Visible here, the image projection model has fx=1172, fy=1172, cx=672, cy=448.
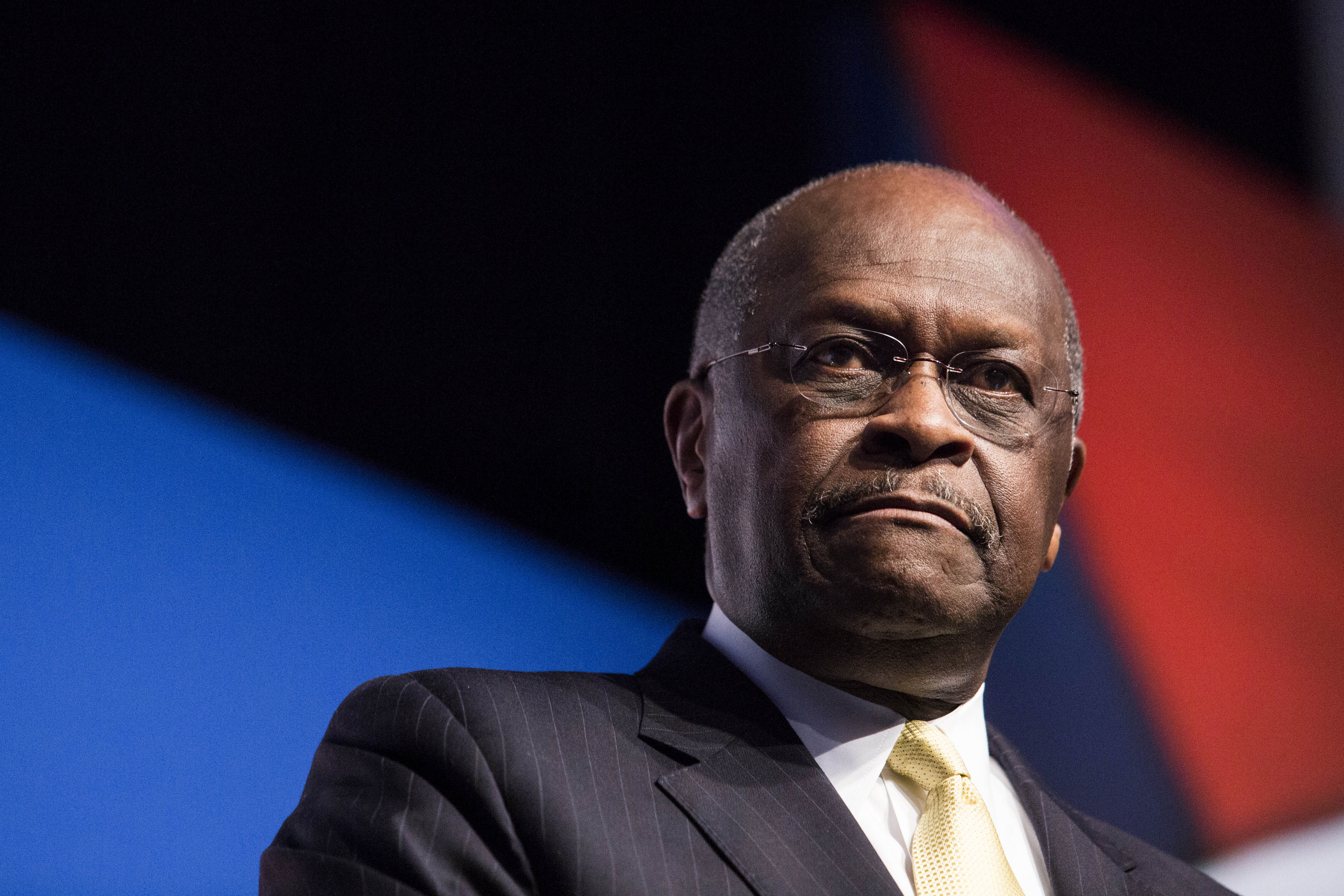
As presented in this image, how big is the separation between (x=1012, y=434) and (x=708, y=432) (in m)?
0.52

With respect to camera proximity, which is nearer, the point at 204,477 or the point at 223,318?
the point at 204,477

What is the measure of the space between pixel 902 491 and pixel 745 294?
0.53 metres

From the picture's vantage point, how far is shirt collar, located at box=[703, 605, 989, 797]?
1.76 metres

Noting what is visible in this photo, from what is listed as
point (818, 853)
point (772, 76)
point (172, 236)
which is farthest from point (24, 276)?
point (772, 76)

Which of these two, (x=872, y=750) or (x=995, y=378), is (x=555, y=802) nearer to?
(x=872, y=750)

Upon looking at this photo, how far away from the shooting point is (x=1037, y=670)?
3020 millimetres

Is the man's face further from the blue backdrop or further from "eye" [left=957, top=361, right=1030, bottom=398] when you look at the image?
the blue backdrop

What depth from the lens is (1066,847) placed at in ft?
6.48

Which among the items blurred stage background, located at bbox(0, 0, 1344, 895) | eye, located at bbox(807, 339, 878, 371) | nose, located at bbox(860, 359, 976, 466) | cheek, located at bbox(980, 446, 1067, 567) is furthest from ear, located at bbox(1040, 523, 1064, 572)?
blurred stage background, located at bbox(0, 0, 1344, 895)

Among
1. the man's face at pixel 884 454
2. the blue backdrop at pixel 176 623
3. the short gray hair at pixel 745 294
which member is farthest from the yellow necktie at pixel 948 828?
the blue backdrop at pixel 176 623

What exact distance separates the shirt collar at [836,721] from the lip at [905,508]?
0.29m

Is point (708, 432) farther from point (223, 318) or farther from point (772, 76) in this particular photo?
point (772, 76)

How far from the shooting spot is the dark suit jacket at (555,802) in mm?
1409

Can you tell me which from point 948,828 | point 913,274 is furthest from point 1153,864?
point 913,274
